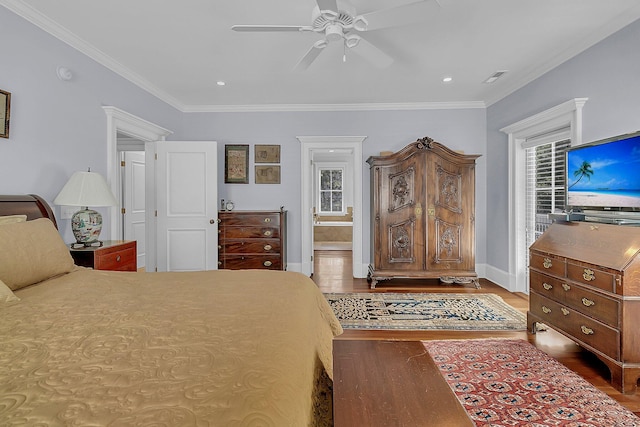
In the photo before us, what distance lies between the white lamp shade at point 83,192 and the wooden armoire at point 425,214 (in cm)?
300

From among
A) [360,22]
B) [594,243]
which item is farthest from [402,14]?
[594,243]

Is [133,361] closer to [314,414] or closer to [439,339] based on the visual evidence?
[314,414]

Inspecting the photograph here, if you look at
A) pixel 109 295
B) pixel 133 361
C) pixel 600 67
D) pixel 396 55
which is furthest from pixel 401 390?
pixel 600 67

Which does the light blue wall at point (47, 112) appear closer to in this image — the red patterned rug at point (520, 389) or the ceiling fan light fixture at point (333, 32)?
the ceiling fan light fixture at point (333, 32)

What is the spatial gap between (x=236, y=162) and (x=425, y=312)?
3292 millimetres

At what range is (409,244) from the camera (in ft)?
14.2

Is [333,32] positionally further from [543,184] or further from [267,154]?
[543,184]

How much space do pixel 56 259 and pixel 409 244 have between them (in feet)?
11.9

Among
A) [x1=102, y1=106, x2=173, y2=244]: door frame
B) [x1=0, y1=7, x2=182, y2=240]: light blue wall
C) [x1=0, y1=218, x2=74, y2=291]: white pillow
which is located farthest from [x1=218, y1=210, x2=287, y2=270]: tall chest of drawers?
[x1=0, y1=218, x2=74, y2=291]: white pillow

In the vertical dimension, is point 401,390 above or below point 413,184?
below

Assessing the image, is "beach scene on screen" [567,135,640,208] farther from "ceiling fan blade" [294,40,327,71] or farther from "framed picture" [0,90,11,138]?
"framed picture" [0,90,11,138]

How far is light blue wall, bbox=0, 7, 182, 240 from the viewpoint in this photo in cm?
235

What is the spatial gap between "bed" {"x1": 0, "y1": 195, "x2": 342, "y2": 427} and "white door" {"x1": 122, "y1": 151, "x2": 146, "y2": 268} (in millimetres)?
3685

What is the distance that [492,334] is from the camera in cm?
284
